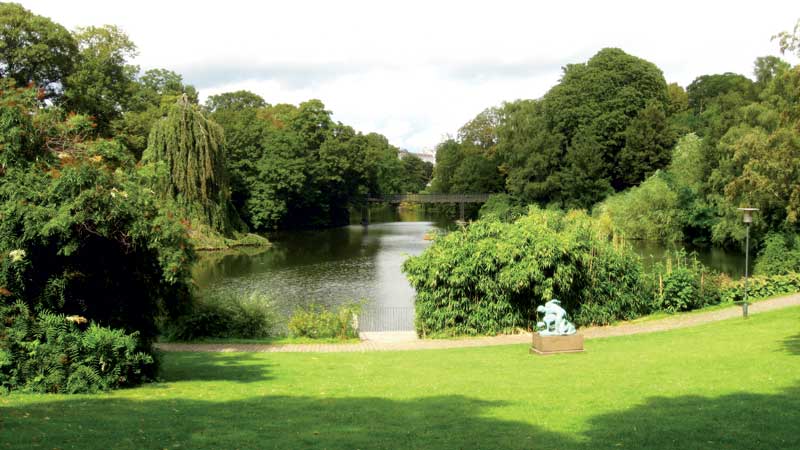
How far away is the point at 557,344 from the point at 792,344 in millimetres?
5177

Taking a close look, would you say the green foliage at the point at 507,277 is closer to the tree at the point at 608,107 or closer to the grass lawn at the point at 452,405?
the grass lawn at the point at 452,405

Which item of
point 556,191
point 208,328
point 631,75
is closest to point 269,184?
point 556,191

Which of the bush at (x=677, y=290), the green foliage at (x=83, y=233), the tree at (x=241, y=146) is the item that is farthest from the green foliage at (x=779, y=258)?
the tree at (x=241, y=146)

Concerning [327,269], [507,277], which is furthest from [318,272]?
[507,277]

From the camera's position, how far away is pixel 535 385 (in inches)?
493

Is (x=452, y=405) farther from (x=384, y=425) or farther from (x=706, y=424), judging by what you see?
(x=706, y=424)

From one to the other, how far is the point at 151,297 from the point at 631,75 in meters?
62.5

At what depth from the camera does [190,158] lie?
1925 inches

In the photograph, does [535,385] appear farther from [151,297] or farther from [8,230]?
[8,230]

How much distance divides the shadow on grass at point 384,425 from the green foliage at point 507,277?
A: 11074 millimetres

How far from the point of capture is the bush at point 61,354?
453 inches

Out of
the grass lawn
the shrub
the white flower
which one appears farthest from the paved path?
the white flower

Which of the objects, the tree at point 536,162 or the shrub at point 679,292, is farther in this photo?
the tree at point 536,162

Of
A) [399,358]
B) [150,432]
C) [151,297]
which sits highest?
[151,297]
